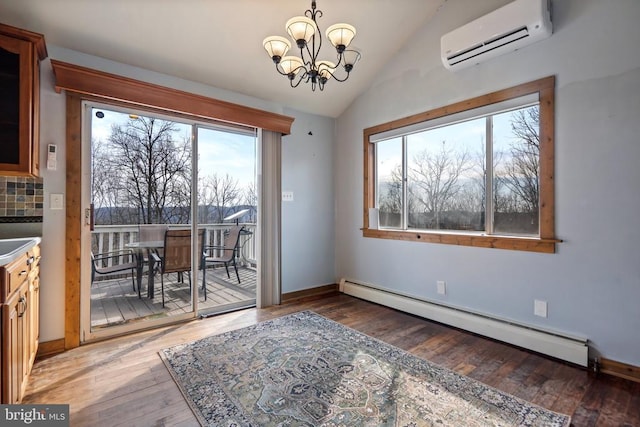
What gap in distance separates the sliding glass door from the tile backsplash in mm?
320

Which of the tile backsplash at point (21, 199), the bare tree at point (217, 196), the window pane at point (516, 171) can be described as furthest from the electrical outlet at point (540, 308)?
the tile backsplash at point (21, 199)

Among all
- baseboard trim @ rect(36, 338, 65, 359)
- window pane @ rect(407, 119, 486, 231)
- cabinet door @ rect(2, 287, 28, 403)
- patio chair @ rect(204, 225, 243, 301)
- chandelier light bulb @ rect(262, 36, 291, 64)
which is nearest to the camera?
cabinet door @ rect(2, 287, 28, 403)

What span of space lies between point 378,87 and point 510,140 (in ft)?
5.75

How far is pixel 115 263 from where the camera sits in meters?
2.98

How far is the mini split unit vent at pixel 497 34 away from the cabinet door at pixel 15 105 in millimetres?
3445

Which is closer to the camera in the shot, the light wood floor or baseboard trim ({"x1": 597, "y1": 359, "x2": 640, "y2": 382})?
the light wood floor

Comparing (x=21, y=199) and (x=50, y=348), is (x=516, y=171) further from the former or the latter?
(x=50, y=348)

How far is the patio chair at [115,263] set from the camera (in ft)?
9.42

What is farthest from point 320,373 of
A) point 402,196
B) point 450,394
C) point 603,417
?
point 402,196

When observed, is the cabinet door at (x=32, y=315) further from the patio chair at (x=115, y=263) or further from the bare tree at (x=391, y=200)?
the bare tree at (x=391, y=200)

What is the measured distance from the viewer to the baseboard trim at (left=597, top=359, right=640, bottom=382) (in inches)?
84.7

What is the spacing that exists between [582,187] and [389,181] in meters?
1.95

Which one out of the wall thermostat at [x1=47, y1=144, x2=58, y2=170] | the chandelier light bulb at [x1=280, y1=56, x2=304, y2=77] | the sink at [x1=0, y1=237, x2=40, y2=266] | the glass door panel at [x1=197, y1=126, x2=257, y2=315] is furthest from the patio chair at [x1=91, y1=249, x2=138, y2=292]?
the chandelier light bulb at [x1=280, y1=56, x2=304, y2=77]

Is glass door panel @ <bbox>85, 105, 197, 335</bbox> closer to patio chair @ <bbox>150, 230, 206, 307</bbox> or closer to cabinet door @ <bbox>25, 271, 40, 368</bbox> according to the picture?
patio chair @ <bbox>150, 230, 206, 307</bbox>
